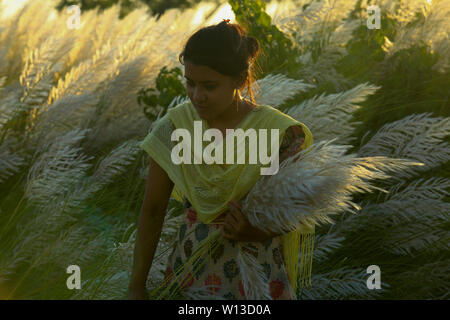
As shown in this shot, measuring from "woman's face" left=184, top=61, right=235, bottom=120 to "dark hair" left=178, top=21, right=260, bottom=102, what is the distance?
17 mm

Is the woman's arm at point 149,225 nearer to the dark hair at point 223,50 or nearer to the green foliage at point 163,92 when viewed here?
the dark hair at point 223,50

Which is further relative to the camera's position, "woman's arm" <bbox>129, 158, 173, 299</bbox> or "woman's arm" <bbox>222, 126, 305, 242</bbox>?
→ "woman's arm" <bbox>129, 158, 173, 299</bbox>

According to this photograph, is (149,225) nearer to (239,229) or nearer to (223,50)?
(239,229)

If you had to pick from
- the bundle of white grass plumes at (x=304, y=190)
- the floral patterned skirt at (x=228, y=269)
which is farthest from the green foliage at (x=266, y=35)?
the bundle of white grass plumes at (x=304, y=190)

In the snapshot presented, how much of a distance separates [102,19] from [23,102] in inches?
48.8

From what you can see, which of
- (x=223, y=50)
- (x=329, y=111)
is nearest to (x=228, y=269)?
(x=223, y=50)

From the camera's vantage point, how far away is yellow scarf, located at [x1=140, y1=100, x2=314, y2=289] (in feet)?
4.73

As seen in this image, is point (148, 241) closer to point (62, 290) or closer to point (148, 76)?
point (62, 290)

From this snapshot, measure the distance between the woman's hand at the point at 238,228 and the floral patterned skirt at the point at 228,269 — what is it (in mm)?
67

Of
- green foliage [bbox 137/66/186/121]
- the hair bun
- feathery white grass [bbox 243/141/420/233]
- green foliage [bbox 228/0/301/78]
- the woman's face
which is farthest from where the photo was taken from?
green foliage [bbox 228/0/301/78]

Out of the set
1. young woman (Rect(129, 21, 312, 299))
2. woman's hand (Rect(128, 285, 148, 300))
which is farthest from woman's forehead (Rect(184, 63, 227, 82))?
woman's hand (Rect(128, 285, 148, 300))

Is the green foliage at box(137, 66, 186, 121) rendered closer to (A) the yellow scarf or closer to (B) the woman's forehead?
(A) the yellow scarf

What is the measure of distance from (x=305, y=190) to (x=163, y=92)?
63.2 inches

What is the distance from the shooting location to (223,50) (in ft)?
4.88
